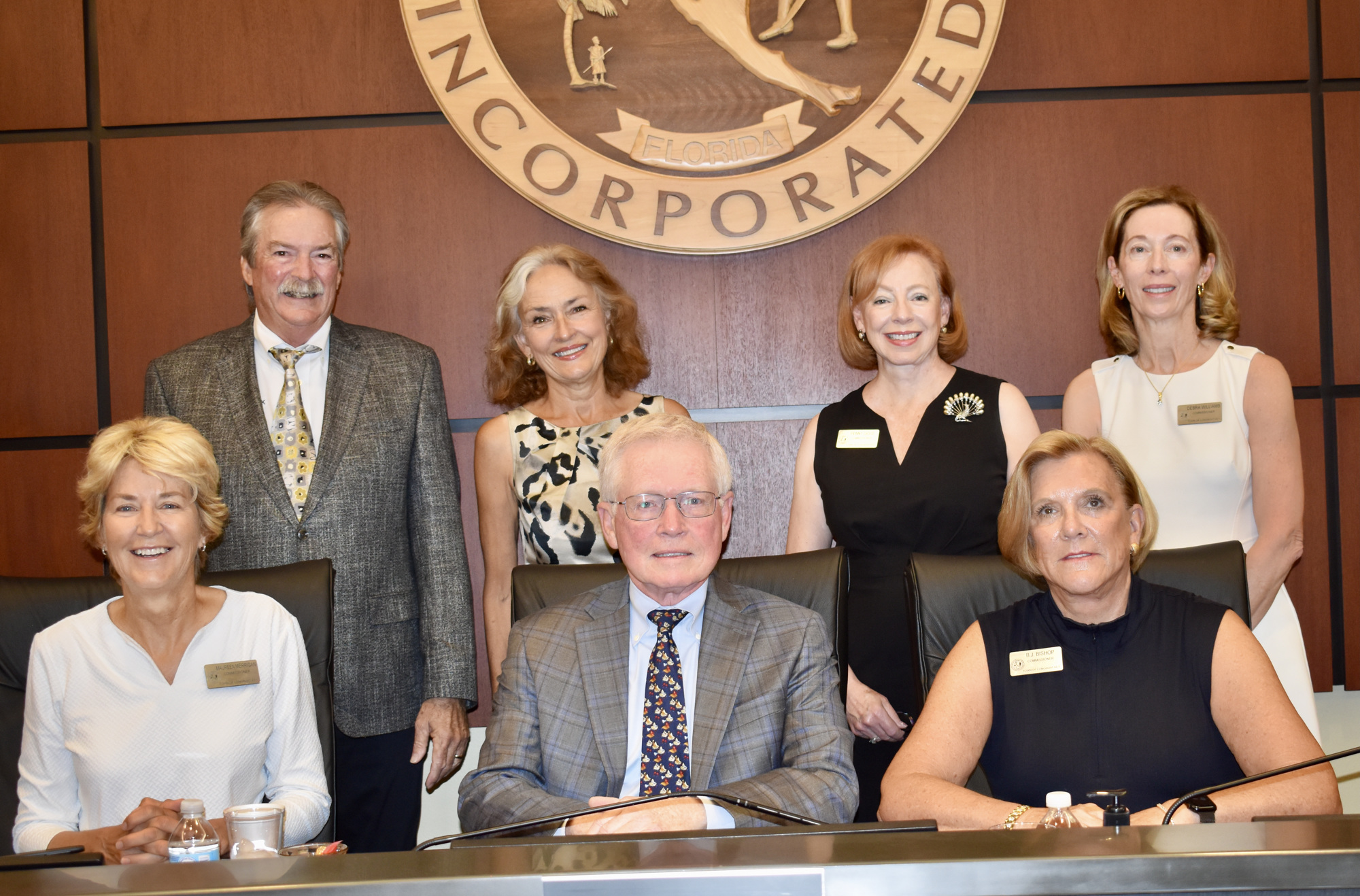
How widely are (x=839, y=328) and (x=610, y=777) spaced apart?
1.38 meters

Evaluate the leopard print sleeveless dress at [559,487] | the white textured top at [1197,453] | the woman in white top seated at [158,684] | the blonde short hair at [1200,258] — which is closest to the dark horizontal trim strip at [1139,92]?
the blonde short hair at [1200,258]

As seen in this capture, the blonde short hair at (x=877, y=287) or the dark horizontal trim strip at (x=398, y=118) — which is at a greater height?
the dark horizontal trim strip at (x=398, y=118)

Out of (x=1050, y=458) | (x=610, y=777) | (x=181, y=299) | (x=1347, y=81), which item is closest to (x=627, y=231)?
(x=181, y=299)

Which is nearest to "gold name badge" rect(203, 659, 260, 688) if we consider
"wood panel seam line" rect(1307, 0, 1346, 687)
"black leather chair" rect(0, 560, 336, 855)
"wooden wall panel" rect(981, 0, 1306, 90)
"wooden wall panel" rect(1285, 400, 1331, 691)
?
"black leather chair" rect(0, 560, 336, 855)

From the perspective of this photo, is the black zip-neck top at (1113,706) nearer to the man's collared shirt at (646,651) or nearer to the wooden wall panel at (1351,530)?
the man's collared shirt at (646,651)

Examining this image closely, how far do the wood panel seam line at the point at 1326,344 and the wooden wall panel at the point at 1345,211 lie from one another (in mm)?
17

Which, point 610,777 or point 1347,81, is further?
point 1347,81

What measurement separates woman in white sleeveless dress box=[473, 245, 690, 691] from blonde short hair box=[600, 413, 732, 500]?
0.70 metres

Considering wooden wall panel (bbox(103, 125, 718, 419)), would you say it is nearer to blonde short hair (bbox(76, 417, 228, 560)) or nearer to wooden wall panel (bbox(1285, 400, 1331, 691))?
blonde short hair (bbox(76, 417, 228, 560))

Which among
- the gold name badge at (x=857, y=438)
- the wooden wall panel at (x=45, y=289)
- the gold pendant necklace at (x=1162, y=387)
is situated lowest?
the gold name badge at (x=857, y=438)

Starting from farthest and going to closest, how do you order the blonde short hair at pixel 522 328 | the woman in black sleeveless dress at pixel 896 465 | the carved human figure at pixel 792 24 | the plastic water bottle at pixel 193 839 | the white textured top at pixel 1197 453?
the carved human figure at pixel 792 24 → the blonde short hair at pixel 522 328 → the white textured top at pixel 1197 453 → the woman in black sleeveless dress at pixel 896 465 → the plastic water bottle at pixel 193 839

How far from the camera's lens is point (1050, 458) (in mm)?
2098

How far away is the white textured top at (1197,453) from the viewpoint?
8.83 feet

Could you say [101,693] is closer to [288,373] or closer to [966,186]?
[288,373]
